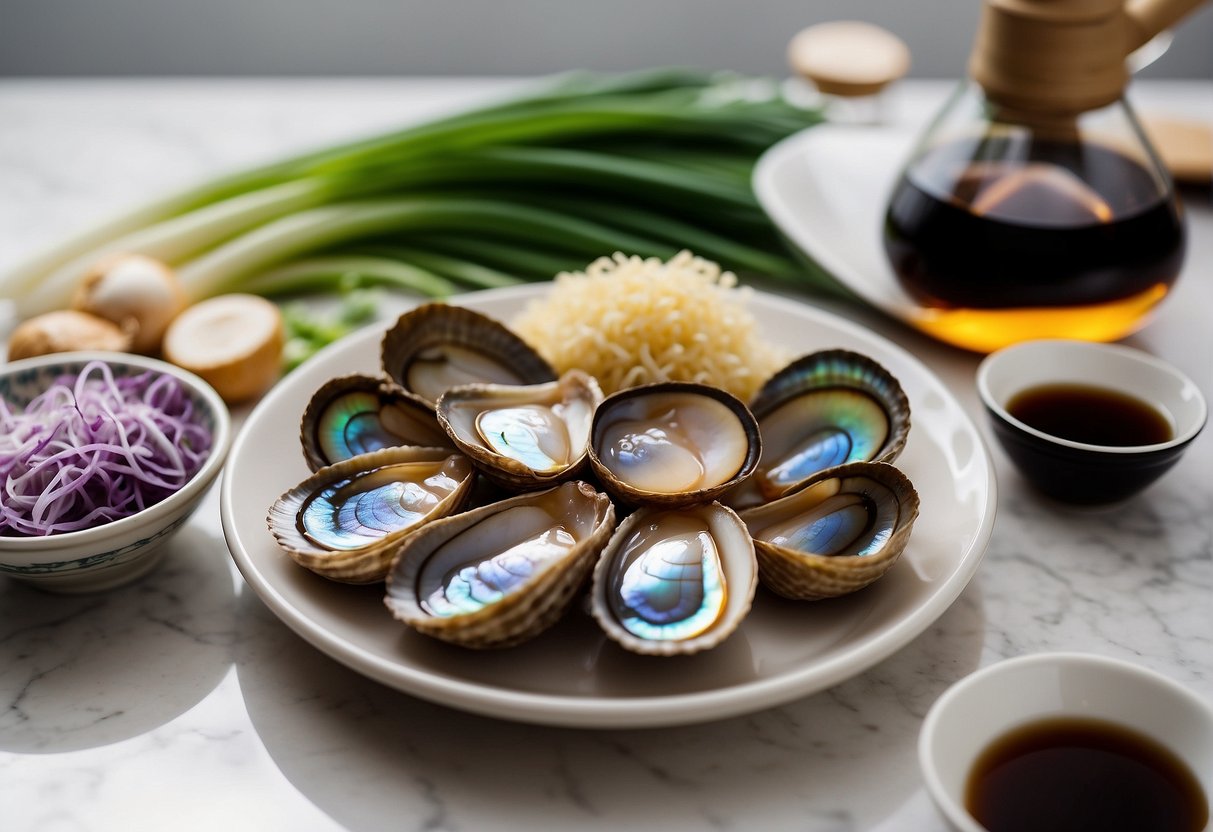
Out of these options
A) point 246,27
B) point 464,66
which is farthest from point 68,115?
point 464,66

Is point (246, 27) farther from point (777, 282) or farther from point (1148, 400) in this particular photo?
point (1148, 400)

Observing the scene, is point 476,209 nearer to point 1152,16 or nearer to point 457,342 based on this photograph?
point 457,342

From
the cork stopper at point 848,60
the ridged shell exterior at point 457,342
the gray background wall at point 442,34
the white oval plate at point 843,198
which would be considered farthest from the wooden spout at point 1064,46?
the gray background wall at point 442,34

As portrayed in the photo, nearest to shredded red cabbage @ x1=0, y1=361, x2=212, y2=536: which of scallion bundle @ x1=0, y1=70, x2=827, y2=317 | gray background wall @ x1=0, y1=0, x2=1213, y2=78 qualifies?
scallion bundle @ x1=0, y1=70, x2=827, y2=317

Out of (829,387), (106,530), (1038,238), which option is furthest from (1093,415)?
(106,530)

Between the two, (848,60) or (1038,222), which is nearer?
(1038,222)

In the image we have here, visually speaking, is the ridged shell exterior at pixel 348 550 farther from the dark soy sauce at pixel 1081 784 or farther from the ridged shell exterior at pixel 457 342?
the dark soy sauce at pixel 1081 784
